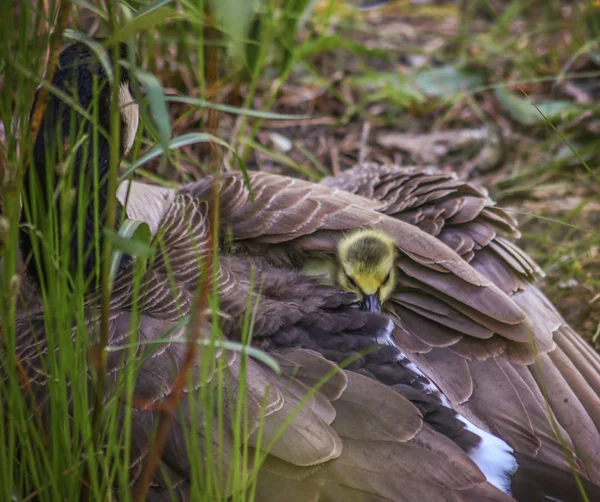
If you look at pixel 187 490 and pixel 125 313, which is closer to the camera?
pixel 187 490

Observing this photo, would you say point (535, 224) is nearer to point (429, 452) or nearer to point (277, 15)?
point (277, 15)

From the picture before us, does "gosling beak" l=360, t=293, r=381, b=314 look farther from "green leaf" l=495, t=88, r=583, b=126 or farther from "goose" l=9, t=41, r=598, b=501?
"green leaf" l=495, t=88, r=583, b=126

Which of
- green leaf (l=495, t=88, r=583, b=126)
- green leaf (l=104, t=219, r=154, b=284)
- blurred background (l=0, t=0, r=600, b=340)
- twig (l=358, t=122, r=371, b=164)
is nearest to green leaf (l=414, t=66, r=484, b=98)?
blurred background (l=0, t=0, r=600, b=340)

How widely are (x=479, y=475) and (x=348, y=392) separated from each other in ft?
1.28

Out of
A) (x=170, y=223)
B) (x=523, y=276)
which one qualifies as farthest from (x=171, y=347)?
(x=523, y=276)

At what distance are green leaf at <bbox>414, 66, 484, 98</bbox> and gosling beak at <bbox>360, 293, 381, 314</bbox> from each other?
9.04ft

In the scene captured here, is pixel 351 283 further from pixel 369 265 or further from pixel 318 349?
pixel 318 349

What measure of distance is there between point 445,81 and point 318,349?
126 inches

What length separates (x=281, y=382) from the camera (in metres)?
2.19

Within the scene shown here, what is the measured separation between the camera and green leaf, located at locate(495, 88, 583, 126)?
4613mm

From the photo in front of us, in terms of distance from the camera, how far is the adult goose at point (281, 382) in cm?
202

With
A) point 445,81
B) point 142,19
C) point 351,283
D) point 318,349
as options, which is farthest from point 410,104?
point 142,19

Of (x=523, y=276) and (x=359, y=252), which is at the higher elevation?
(x=359, y=252)

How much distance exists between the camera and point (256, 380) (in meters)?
2.17
